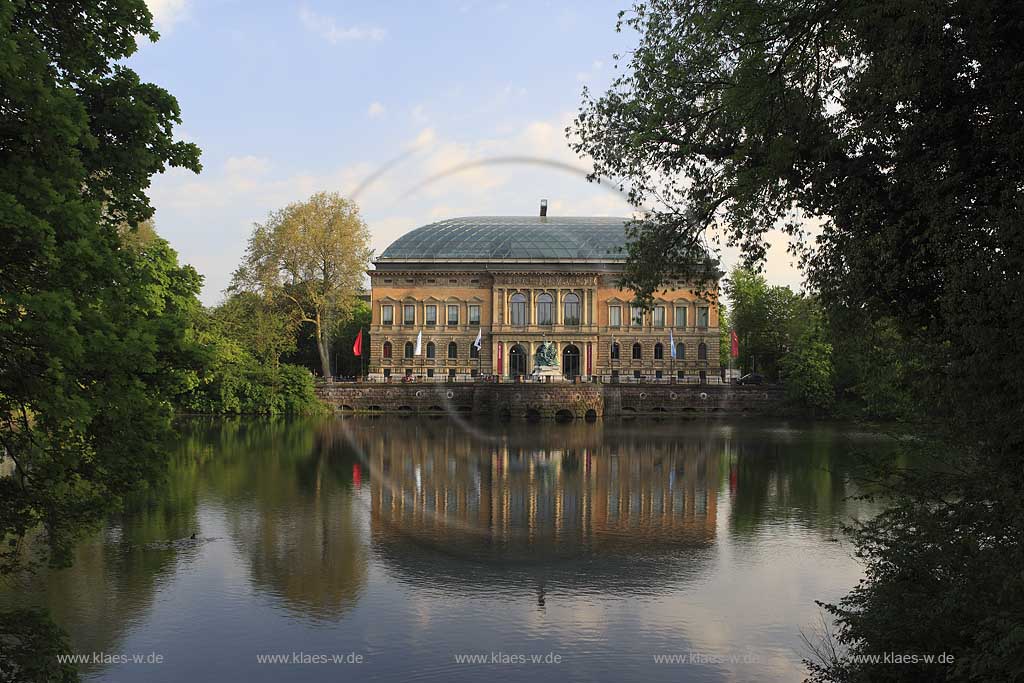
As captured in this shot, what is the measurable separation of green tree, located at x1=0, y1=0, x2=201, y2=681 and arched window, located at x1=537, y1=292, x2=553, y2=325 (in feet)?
238

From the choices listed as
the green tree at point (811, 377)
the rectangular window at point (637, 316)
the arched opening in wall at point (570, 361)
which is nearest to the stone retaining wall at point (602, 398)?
the green tree at point (811, 377)

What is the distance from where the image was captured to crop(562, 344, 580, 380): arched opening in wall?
86375mm

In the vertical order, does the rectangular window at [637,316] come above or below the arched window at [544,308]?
below

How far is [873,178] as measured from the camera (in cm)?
1325

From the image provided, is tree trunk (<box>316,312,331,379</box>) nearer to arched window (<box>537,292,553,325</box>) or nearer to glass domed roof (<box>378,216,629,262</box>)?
glass domed roof (<box>378,216,629,262</box>)

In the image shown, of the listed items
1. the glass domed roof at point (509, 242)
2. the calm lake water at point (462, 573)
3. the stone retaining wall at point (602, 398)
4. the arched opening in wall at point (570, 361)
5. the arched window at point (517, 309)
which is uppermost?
the glass domed roof at point (509, 242)

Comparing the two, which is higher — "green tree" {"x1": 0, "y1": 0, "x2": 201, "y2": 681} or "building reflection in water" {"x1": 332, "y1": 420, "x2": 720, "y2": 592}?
"green tree" {"x1": 0, "y1": 0, "x2": 201, "y2": 681}

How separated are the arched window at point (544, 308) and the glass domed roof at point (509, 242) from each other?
3.40 metres

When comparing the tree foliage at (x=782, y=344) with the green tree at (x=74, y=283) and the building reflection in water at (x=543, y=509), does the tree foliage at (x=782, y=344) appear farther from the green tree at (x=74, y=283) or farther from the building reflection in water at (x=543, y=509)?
the green tree at (x=74, y=283)


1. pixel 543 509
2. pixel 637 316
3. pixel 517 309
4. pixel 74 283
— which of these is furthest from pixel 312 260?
pixel 74 283

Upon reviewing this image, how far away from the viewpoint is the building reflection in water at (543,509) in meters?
22.2

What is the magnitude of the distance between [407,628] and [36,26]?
1114cm

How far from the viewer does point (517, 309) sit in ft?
284

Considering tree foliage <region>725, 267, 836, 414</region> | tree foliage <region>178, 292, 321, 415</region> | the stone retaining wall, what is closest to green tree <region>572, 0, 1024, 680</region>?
tree foliage <region>178, 292, 321, 415</region>
